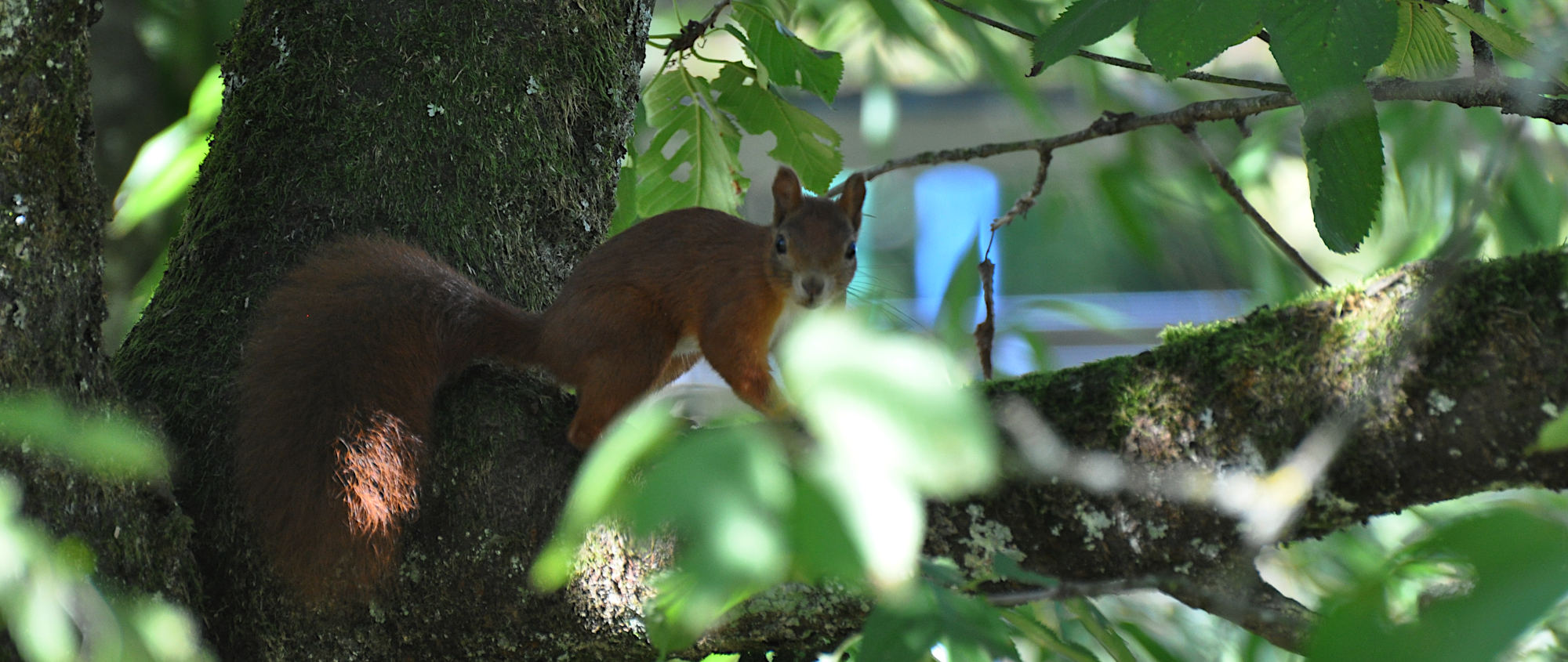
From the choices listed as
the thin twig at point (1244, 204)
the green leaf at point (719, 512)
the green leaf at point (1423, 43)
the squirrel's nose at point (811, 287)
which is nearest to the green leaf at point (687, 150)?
the squirrel's nose at point (811, 287)

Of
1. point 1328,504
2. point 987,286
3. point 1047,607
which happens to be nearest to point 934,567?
point 1328,504

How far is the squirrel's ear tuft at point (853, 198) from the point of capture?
214 centimetres

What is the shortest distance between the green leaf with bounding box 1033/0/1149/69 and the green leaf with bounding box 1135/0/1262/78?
6 cm

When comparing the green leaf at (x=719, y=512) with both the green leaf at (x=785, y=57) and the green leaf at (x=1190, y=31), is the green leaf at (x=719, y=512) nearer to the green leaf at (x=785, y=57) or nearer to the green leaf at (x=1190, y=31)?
the green leaf at (x=1190, y=31)

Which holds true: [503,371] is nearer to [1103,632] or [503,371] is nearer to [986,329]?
[986,329]

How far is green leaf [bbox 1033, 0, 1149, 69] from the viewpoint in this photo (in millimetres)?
898

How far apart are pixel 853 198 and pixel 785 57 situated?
1.09ft

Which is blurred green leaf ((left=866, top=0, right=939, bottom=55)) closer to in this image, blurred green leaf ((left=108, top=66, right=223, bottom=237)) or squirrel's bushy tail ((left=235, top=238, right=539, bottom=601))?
squirrel's bushy tail ((left=235, top=238, right=539, bottom=601))

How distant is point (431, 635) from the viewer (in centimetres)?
133

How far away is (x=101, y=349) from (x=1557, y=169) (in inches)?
110

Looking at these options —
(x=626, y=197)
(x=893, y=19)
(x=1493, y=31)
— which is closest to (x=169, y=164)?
(x=626, y=197)

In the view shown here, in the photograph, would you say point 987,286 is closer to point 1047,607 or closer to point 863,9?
point 1047,607

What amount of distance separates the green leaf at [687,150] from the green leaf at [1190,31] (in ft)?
4.65

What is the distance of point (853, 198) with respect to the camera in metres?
2.15
